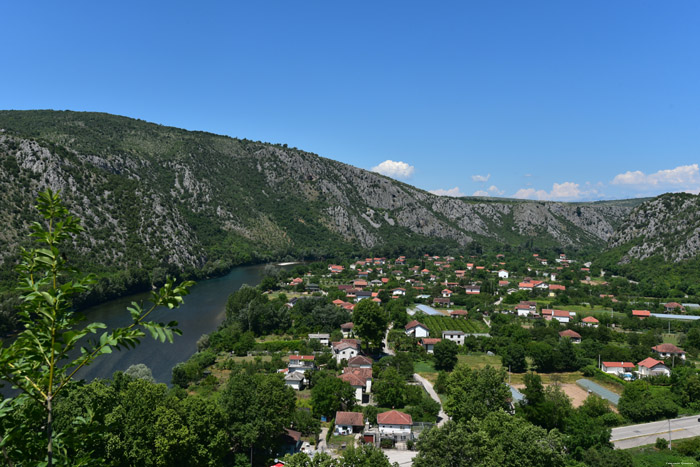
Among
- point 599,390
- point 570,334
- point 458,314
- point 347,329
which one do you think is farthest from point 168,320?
point 570,334

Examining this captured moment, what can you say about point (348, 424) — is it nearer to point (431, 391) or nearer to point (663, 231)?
point (431, 391)

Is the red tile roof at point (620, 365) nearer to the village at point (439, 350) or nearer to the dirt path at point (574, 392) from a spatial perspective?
the village at point (439, 350)

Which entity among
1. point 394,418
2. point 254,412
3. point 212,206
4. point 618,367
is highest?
point 212,206

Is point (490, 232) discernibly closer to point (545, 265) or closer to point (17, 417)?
point (545, 265)

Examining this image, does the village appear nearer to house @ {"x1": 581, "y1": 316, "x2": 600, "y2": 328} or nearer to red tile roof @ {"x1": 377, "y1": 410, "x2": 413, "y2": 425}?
red tile roof @ {"x1": 377, "y1": 410, "x2": 413, "y2": 425}

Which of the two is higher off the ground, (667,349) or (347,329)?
A: (667,349)

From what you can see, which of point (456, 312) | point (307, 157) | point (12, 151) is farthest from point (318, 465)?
point (307, 157)
